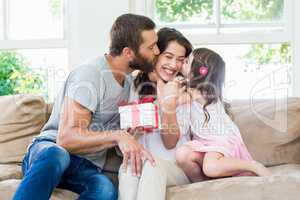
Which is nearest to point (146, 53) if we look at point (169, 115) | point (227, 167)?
point (169, 115)

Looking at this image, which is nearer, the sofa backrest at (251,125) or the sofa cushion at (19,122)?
the sofa backrest at (251,125)

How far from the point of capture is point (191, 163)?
2266 mm

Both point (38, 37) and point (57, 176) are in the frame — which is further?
point (38, 37)

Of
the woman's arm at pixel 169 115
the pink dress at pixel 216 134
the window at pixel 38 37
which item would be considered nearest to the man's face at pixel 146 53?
the woman's arm at pixel 169 115

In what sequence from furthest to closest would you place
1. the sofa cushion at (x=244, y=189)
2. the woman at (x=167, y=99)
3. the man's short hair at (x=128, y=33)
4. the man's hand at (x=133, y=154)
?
the man's short hair at (x=128, y=33), the woman at (x=167, y=99), the man's hand at (x=133, y=154), the sofa cushion at (x=244, y=189)

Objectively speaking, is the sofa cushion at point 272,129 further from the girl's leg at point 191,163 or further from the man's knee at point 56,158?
the man's knee at point 56,158

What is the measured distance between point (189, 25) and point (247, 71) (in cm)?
45

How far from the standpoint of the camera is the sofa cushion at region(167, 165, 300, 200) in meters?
1.85

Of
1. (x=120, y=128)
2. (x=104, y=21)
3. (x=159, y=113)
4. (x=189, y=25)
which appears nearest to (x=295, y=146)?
(x=159, y=113)

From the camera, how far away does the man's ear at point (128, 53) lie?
2.40 m

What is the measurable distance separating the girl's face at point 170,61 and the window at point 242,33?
0.64 meters

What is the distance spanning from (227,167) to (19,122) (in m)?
1.10

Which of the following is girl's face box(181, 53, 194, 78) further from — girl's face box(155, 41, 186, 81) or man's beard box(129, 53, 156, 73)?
man's beard box(129, 53, 156, 73)

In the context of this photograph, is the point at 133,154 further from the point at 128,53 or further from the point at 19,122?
the point at 19,122
